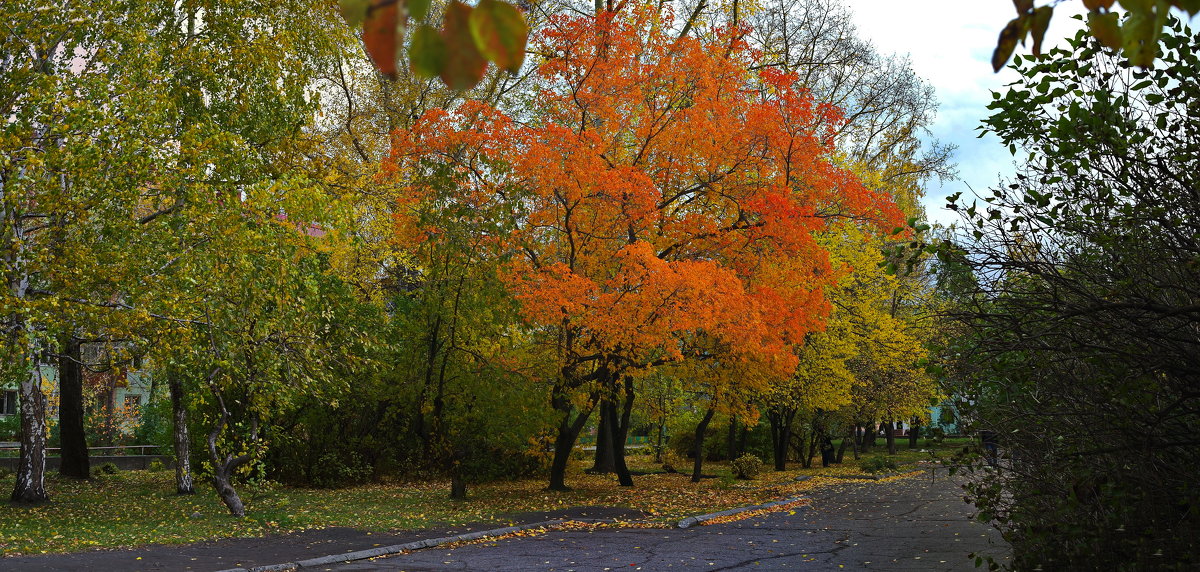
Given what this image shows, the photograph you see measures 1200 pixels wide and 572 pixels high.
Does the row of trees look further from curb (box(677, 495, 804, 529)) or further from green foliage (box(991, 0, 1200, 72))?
green foliage (box(991, 0, 1200, 72))

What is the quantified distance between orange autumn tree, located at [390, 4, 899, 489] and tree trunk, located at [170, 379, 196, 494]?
6929 millimetres

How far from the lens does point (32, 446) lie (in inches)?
760

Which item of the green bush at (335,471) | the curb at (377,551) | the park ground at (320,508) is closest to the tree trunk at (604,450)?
the park ground at (320,508)

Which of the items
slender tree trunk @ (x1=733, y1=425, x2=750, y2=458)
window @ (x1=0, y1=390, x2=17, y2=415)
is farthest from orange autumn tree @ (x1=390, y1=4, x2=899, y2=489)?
window @ (x1=0, y1=390, x2=17, y2=415)

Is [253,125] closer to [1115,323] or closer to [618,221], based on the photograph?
[618,221]

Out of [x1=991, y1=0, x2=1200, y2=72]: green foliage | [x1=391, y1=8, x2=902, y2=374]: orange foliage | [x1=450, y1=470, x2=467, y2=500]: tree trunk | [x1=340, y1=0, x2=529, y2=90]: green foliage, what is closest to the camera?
[x1=340, y1=0, x2=529, y2=90]: green foliage

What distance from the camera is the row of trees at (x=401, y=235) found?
14000mm

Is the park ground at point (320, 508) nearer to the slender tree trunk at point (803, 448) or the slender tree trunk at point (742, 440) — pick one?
the slender tree trunk at point (742, 440)

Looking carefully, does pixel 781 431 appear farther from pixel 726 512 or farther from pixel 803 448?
pixel 726 512

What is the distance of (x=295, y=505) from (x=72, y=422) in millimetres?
9479

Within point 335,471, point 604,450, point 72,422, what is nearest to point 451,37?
point 335,471

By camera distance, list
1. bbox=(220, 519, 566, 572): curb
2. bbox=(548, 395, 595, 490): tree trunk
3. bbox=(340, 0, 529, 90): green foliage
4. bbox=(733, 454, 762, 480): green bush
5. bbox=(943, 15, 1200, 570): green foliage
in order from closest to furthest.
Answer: bbox=(340, 0, 529, 90): green foliage, bbox=(943, 15, 1200, 570): green foliage, bbox=(220, 519, 566, 572): curb, bbox=(548, 395, 595, 490): tree trunk, bbox=(733, 454, 762, 480): green bush

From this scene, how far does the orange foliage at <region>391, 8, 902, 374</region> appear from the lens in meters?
19.6

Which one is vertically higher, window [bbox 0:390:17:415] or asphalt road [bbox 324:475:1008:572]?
window [bbox 0:390:17:415]
